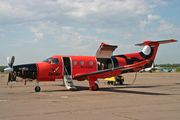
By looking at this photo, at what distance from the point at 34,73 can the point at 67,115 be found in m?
9.29

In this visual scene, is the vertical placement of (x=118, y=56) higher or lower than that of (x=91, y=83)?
higher

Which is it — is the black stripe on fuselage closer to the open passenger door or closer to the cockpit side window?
the cockpit side window

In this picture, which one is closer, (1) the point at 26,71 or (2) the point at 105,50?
(1) the point at 26,71

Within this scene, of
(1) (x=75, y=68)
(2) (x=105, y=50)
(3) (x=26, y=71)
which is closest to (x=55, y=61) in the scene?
(1) (x=75, y=68)

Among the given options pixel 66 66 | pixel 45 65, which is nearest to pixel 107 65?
pixel 66 66

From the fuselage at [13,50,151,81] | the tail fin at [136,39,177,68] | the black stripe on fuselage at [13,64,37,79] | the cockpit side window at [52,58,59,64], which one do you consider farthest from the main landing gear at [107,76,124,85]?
the black stripe on fuselage at [13,64,37,79]

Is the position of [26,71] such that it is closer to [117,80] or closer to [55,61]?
[55,61]

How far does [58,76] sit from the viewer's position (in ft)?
54.1

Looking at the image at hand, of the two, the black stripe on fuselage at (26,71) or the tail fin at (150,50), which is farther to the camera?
the tail fin at (150,50)

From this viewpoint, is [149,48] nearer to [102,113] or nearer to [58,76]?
[58,76]

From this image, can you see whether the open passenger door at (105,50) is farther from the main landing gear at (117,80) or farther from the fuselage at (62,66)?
the main landing gear at (117,80)

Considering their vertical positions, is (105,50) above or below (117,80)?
above

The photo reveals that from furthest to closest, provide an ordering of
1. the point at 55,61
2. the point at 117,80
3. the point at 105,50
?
the point at 117,80 < the point at 105,50 < the point at 55,61

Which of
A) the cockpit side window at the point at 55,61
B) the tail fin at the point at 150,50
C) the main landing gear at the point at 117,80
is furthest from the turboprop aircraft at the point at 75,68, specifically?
the main landing gear at the point at 117,80
